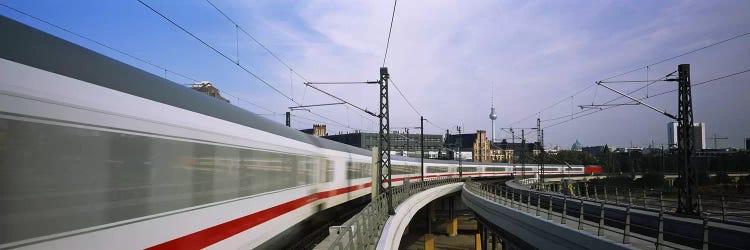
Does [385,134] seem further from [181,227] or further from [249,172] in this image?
[181,227]

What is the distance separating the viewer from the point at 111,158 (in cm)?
525

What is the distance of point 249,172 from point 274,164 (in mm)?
1785

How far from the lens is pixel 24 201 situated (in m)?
4.13

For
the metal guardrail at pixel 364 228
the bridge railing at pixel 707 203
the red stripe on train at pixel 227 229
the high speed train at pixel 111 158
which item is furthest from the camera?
the bridge railing at pixel 707 203

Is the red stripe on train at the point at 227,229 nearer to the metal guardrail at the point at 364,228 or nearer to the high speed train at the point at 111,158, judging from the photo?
the high speed train at the point at 111,158

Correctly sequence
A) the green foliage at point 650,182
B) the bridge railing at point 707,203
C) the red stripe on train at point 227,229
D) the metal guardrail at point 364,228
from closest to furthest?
the red stripe on train at point 227,229
the metal guardrail at point 364,228
the bridge railing at point 707,203
the green foliage at point 650,182

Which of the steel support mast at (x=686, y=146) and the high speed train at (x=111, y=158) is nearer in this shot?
the high speed train at (x=111, y=158)

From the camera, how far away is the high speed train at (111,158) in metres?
4.21

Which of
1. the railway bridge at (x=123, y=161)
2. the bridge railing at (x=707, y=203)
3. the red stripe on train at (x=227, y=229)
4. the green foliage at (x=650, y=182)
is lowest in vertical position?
the green foliage at (x=650, y=182)

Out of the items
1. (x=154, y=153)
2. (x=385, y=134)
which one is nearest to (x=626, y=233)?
(x=154, y=153)

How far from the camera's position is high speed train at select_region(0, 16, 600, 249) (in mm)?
4215

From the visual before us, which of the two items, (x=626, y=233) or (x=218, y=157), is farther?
(x=626, y=233)

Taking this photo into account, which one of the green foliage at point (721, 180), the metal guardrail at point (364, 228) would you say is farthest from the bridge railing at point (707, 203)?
the green foliage at point (721, 180)

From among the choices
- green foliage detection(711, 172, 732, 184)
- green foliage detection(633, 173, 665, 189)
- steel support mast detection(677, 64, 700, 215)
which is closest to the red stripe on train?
steel support mast detection(677, 64, 700, 215)
